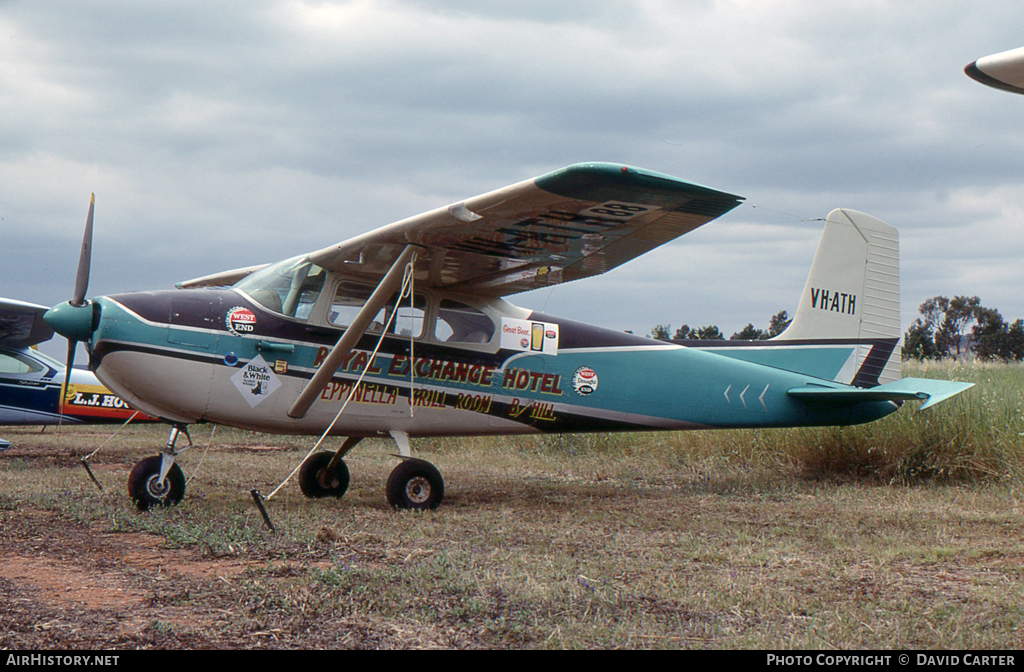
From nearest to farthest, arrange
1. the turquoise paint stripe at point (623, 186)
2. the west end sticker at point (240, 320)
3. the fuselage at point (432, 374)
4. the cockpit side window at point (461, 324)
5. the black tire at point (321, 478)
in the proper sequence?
1. the turquoise paint stripe at point (623, 186)
2. the fuselage at point (432, 374)
3. the west end sticker at point (240, 320)
4. the cockpit side window at point (461, 324)
5. the black tire at point (321, 478)

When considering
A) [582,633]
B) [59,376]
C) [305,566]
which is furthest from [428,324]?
[59,376]

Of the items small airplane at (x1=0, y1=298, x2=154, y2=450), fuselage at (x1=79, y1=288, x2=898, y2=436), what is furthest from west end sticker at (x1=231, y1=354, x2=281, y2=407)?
small airplane at (x1=0, y1=298, x2=154, y2=450)

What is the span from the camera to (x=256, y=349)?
7016mm

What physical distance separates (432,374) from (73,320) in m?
3.05

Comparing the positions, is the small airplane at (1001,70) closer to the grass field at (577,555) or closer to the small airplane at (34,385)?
the grass field at (577,555)

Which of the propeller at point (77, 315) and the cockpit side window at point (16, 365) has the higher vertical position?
the propeller at point (77, 315)

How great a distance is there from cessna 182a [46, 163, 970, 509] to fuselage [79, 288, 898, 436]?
15mm

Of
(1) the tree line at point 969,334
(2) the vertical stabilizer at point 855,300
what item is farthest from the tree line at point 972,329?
(2) the vertical stabilizer at point 855,300

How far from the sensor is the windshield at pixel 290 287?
7.18 meters

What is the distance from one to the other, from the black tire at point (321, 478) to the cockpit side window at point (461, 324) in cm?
179

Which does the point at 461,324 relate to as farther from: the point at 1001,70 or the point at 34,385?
the point at 34,385

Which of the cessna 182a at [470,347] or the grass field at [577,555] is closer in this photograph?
the grass field at [577,555]

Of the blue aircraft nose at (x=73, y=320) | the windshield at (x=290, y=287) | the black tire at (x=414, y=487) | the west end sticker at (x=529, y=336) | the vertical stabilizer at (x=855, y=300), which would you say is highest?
the vertical stabilizer at (x=855, y=300)
